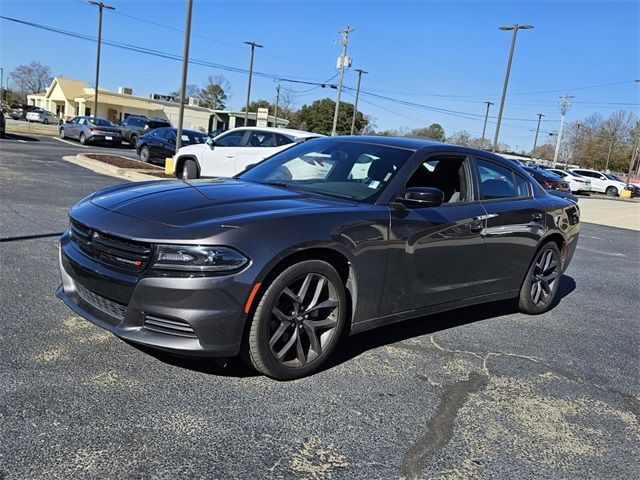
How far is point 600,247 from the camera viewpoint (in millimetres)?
11414

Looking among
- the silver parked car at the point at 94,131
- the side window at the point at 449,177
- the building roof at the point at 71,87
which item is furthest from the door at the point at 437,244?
the building roof at the point at 71,87

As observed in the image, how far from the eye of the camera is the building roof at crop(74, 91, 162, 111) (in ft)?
208

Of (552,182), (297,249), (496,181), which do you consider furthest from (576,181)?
(297,249)

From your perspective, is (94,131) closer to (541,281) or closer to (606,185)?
(541,281)

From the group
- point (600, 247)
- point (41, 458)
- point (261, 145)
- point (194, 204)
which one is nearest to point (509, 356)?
point (194, 204)

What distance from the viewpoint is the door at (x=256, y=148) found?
1240 cm

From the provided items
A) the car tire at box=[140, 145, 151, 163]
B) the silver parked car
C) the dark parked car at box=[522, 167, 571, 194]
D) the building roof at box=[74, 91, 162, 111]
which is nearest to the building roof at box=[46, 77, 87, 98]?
the building roof at box=[74, 91, 162, 111]

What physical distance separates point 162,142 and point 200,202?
1726cm

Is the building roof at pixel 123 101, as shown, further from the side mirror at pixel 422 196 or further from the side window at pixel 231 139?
the side mirror at pixel 422 196

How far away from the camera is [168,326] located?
3053 mm

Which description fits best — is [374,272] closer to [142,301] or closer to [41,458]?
[142,301]

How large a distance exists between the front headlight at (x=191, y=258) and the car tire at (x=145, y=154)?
59.3ft

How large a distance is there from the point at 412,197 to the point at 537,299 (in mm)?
2425

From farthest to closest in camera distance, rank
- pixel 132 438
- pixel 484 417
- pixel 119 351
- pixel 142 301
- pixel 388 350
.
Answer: pixel 388 350 → pixel 119 351 → pixel 484 417 → pixel 142 301 → pixel 132 438
